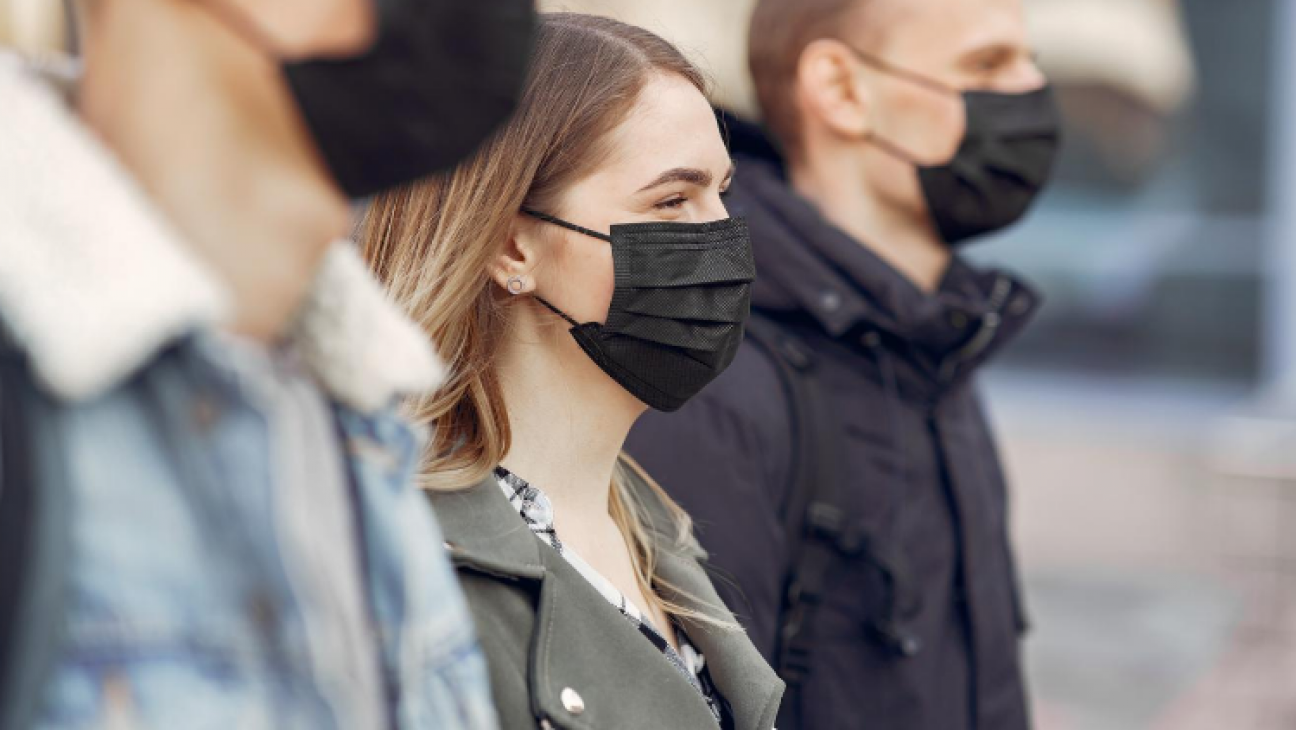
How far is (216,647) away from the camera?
1.04 metres

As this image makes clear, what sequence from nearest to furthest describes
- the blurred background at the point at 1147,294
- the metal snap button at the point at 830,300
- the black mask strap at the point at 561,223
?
the black mask strap at the point at 561,223 → the metal snap button at the point at 830,300 → the blurred background at the point at 1147,294

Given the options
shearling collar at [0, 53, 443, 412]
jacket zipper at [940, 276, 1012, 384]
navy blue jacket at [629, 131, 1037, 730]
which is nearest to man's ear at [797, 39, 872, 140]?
navy blue jacket at [629, 131, 1037, 730]

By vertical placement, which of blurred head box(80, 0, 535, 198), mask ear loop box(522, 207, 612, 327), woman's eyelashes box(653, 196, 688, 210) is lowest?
mask ear loop box(522, 207, 612, 327)

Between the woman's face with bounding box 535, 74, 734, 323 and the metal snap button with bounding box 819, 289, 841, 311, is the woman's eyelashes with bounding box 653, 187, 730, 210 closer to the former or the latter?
the woman's face with bounding box 535, 74, 734, 323

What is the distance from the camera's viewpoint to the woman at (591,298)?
197 cm

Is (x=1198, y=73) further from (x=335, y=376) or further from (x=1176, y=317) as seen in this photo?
(x=335, y=376)

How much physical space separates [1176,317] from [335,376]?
10468 millimetres

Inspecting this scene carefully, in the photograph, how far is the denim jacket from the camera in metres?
0.98

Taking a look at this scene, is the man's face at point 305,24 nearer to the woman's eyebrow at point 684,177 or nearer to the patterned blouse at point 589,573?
the patterned blouse at point 589,573

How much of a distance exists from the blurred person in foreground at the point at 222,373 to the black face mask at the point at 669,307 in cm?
79

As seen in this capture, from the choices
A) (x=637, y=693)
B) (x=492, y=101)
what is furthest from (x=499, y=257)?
(x=492, y=101)

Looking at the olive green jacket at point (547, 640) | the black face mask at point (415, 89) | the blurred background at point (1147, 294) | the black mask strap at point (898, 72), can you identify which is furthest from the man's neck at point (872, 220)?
the blurred background at point (1147, 294)

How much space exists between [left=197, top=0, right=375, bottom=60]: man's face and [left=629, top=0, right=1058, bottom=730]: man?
4.75 feet

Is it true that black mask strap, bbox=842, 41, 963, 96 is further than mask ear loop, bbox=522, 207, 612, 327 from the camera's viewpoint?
Yes
